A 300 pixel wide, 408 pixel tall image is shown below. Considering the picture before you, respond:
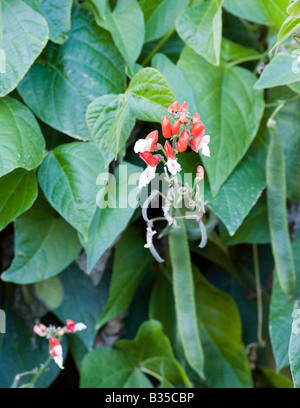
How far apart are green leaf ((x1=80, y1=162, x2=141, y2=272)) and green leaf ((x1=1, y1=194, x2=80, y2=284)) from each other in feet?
0.34

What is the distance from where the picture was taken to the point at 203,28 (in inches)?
28.9

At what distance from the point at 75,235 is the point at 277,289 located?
1.05ft

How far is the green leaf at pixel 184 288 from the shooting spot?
0.74m

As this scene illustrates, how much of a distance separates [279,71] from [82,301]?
492mm

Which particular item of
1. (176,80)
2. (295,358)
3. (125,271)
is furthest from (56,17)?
(295,358)

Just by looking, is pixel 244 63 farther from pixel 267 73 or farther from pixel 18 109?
pixel 18 109

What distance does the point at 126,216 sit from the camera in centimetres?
70

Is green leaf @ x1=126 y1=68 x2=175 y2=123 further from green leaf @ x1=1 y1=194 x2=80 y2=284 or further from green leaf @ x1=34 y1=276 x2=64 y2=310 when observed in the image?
green leaf @ x1=34 y1=276 x2=64 y2=310

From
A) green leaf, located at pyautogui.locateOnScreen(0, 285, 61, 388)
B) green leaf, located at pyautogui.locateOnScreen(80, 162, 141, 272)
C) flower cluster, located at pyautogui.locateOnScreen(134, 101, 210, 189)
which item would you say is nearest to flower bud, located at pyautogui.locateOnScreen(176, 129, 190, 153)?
flower cluster, located at pyautogui.locateOnScreen(134, 101, 210, 189)

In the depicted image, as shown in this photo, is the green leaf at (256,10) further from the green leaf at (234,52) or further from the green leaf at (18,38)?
the green leaf at (18,38)

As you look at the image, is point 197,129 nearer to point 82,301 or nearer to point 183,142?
point 183,142

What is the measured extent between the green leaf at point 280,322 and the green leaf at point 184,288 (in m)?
0.12

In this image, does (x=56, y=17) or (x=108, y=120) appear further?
(x=56, y=17)

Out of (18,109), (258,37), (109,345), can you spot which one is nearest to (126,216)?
(18,109)
